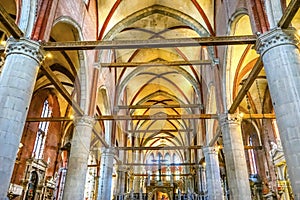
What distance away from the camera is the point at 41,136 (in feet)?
69.7

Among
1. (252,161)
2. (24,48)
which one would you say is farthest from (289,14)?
(252,161)

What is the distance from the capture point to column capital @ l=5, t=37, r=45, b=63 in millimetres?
7852

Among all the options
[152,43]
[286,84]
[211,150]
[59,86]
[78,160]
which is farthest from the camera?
[211,150]

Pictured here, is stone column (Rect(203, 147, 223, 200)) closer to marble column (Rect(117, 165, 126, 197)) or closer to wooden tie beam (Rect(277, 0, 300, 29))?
marble column (Rect(117, 165, 126, 197))

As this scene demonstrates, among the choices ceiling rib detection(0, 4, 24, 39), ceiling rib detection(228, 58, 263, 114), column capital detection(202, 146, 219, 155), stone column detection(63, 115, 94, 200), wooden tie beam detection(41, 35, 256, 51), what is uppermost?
wooden tie beam detection(41, 35, 256, 51)

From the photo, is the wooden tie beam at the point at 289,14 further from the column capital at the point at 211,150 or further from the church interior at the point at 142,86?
the column capital at the point at 211,150

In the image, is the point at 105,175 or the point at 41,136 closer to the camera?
the point at 105,175

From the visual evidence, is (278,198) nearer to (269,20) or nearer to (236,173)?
(236,173)

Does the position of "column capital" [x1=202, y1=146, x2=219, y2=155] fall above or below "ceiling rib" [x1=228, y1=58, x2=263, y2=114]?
below

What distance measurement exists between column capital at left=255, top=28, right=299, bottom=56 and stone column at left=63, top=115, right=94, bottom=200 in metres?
8.96

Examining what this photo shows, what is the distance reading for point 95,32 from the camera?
15688 millimetres

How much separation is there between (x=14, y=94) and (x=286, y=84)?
25.5 ft

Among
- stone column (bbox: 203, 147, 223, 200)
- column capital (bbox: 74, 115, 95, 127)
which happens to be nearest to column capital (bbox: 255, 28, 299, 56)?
column capital (bbox: 74, 115, 95, 127)

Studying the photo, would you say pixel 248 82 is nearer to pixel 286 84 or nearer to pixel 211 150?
pixel 286 84
